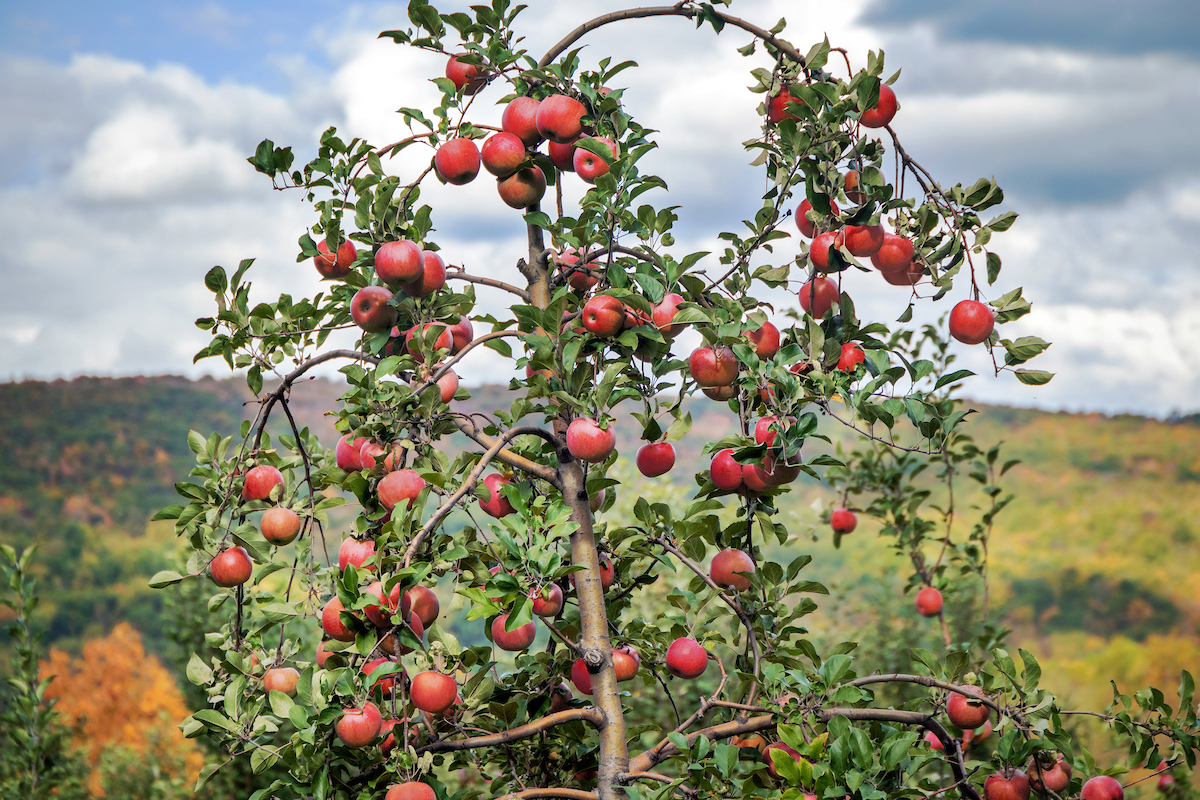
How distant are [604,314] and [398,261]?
39 cm

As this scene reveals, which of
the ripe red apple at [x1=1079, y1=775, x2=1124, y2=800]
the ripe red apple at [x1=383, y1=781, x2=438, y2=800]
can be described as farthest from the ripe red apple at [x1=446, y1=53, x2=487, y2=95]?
the ripe red apple at [x1=1079, y1=775, x2=1124, y2=800]

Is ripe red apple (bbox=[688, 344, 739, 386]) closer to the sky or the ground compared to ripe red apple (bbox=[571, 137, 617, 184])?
closer to the ground

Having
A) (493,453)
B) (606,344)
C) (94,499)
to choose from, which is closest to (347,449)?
(493,453)

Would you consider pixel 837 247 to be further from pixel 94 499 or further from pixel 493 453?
pixel 94 499

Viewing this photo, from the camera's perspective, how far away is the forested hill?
23.7 feet

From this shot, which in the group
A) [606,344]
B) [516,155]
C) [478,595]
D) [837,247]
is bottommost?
[478,595]

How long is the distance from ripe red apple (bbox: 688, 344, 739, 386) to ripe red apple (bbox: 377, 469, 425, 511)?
558 mm

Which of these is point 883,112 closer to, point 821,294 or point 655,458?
point 821,294

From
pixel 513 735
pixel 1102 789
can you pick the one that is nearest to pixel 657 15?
pixel 513 735

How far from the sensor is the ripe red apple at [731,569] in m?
1.81

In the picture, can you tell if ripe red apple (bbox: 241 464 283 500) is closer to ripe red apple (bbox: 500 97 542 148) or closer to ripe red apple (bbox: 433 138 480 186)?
ripe red apple (bbox: 433 138 480 186)

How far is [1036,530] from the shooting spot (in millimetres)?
7691

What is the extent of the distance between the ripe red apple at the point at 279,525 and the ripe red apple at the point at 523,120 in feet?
2.95

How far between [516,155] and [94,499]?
7.97 metres
